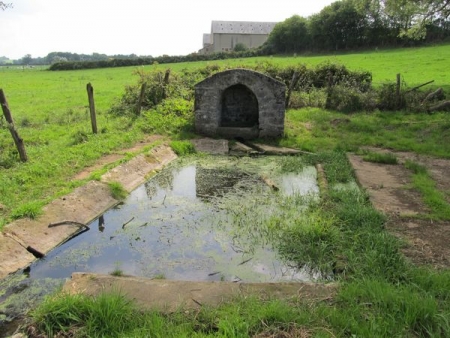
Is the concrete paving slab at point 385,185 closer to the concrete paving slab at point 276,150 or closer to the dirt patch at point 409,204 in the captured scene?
the dirt patch at point 409,204

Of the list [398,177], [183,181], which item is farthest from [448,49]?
[183,181]

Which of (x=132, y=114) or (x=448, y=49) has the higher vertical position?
(x=448, y=49)

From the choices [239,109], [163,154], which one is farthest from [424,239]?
[239,109]

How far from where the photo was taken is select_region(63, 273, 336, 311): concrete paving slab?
445 centimetres

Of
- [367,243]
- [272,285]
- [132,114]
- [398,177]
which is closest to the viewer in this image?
[272,285]

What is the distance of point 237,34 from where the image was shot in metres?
78.1

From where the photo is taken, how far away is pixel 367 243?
585 centimetres

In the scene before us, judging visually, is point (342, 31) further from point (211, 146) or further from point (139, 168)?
point (139, 168)

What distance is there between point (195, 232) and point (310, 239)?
80.6 inches

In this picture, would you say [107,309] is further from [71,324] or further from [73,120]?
[73,120]

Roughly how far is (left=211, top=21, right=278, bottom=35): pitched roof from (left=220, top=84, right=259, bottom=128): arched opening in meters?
67.7

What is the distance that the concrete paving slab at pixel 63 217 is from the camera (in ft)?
20.5

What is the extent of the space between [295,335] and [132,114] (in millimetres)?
12869

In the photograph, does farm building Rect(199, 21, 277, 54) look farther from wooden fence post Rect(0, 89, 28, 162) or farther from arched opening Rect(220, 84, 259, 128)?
wooden fence post Rect(0, 89, 28, 162)
